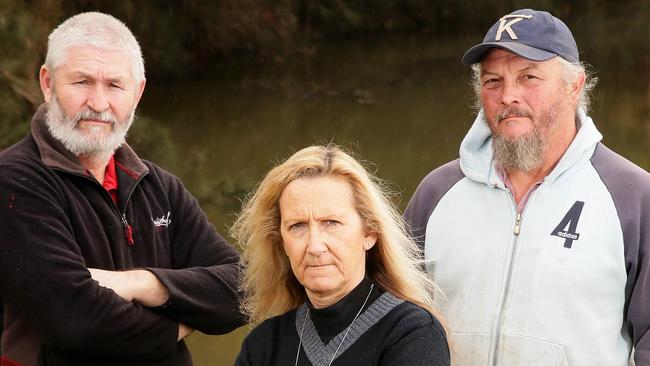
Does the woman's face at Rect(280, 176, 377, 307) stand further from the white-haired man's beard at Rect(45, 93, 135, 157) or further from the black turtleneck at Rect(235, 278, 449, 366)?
the white-haired man's beard at Rect(45, 93, 135, 157)

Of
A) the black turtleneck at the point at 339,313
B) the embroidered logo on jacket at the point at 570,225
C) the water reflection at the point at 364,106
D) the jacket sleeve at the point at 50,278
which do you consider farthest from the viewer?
the water reflection at the point at 364,106

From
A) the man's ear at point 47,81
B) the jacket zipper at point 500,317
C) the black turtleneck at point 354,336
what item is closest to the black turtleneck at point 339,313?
the black turtleneck at point 354,336

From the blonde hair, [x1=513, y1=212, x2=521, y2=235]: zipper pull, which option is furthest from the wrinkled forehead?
[x1=513, y1=212, x2=521, y2=235]: zipper pull

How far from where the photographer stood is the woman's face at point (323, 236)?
252cm

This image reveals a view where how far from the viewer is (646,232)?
112 inches

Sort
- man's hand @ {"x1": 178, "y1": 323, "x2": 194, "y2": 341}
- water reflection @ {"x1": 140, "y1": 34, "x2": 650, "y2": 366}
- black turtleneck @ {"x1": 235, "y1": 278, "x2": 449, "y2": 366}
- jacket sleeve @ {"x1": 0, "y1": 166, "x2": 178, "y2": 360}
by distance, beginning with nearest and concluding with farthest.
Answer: black turtleneck @ {"x1": 235, "y1": 278, "x2": 449, "y2": 366} < jacket sleeve @ {"x1": 0, "y1": 166, "x2": 178, "y2": 360} < man's hand @ {"x1": 178, "y1": 323, "x2": 194, "y2": 341} < water reflection @ {"x1": 140, "y1": 34, "x2": 650, "y2": 366}

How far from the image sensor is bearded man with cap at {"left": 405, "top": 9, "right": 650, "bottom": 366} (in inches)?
113

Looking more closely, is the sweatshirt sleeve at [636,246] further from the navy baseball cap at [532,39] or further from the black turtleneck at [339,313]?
the black turtleneck at [339,313]

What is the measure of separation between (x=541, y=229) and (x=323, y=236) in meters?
0.72

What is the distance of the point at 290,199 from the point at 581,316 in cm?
84

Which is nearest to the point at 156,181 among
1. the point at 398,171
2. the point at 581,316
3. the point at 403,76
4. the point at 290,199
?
the point at 290,199

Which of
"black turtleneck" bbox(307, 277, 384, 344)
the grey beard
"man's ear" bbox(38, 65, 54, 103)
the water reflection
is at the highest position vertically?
"man's ear" bbox(38, 65, 54, 103)

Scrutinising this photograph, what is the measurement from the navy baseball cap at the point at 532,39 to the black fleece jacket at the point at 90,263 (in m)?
0.94

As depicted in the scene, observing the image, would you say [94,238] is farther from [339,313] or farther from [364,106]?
[364,106]
